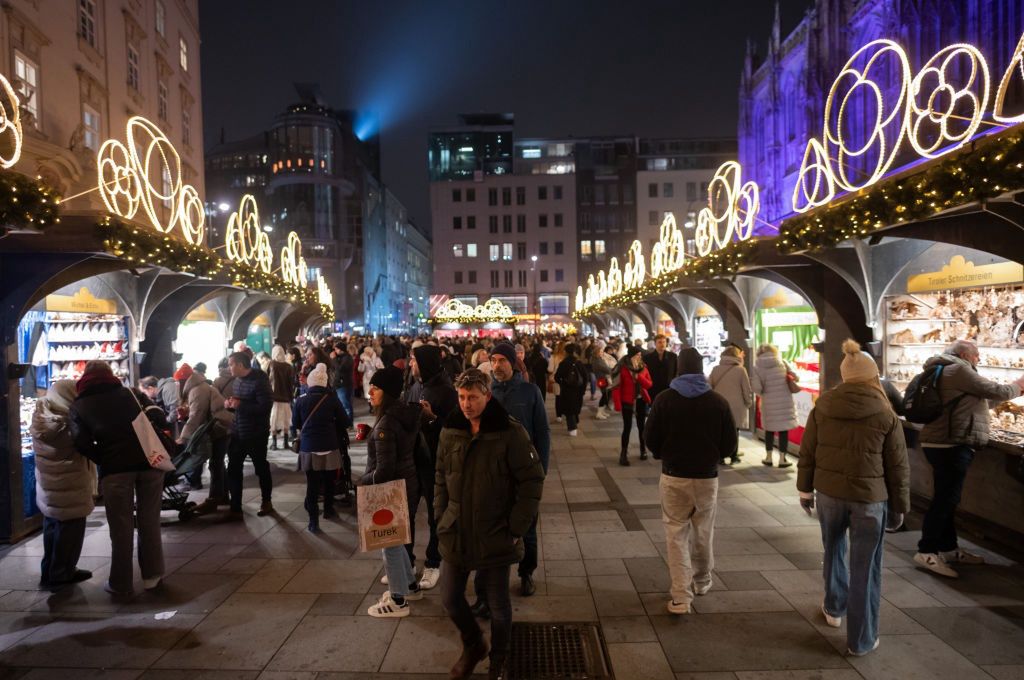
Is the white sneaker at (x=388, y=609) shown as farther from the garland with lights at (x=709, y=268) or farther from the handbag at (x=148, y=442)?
the garland with lights at (x=709, y=268)

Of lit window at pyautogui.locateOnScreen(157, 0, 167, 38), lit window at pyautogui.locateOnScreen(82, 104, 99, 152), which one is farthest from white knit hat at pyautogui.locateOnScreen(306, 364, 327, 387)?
lit window at pyautogui.locateOnScreen(157, 0, 167, 38)

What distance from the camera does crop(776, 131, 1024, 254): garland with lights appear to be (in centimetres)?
466

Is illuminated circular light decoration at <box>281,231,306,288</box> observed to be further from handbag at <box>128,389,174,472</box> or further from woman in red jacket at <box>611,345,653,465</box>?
handbag at <box>128,389,174,472</box>

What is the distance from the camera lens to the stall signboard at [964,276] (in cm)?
Answer: 641

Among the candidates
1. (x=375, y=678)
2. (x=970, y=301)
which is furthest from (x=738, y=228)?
(x=375, y=678)

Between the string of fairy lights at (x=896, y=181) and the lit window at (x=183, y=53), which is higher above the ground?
the lit window at (x=183, y=53)

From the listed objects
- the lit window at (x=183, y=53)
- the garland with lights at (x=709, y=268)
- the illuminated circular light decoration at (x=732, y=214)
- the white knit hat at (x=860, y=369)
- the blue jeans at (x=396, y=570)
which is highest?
the lit window at (x=183, y=53)

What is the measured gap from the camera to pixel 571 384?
1299cm

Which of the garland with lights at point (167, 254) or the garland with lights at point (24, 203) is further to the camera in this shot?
the garland with lights at point (167, 254)

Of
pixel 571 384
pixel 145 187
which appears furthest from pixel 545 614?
pixel 145 187

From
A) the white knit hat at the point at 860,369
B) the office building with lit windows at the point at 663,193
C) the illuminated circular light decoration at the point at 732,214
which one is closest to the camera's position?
the white knit hat at the point at 860,369

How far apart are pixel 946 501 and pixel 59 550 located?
7739 millimetres

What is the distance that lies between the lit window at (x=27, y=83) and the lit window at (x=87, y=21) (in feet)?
10.6

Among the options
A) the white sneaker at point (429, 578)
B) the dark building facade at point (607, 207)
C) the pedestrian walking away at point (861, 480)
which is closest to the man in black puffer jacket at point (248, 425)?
the white sneaker at point (429, 578)
